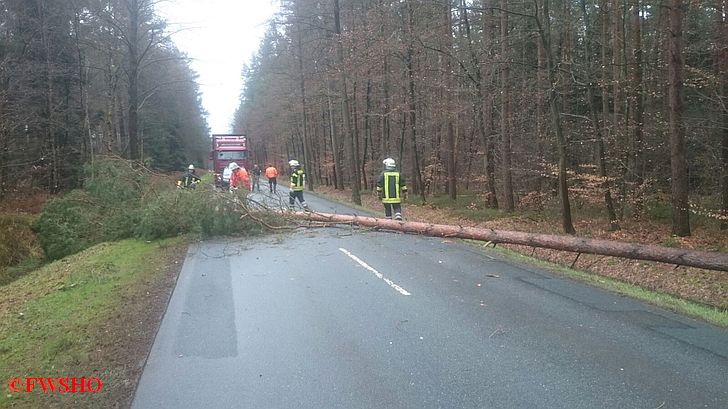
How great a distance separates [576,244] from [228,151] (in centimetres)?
3064

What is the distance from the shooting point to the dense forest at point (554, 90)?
48.7 feet

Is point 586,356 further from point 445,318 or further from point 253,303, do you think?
point 253,303

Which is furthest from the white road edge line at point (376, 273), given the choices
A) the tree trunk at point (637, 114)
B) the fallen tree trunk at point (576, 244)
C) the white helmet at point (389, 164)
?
the tree trunk at point (637, 114)

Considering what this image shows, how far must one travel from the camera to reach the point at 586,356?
5.30 metres

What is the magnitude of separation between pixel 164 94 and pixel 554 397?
4796 centimetres

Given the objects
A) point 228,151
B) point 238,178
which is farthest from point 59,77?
point 238,178

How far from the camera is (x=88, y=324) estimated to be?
6.88 meters

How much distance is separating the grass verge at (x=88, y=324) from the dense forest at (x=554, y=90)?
10809 mm

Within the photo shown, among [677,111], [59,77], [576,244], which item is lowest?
[576,244]

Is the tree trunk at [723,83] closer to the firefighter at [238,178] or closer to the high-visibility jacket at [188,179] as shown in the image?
the firefighter at [238,178]

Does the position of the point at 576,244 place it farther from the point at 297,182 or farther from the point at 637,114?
the point at 297,182

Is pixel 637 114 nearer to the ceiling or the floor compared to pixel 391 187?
nearer to the ceiling

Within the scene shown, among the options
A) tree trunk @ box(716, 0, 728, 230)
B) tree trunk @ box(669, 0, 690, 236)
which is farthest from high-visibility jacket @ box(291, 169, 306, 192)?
tree trunk @ box(716, 0, 728, 230)

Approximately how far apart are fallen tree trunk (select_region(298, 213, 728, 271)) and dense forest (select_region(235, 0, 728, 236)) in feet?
15.8
